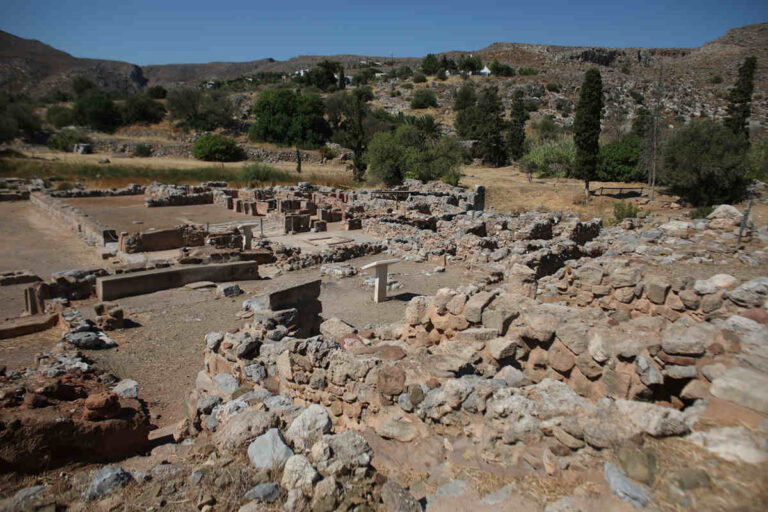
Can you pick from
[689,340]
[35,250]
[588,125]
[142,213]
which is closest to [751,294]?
[689,340]

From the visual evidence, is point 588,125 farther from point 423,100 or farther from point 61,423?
point 423,100

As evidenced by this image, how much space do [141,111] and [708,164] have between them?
68174mm

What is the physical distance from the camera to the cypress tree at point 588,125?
3153cm

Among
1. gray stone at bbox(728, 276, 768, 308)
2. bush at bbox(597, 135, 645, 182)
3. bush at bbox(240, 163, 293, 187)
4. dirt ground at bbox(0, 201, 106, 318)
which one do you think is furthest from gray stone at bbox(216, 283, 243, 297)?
bush at bbox(597, 135, 645, 182)

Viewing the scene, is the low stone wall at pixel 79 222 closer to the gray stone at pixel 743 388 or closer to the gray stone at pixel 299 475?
the gray stone at pixel 299 475

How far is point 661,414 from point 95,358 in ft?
30.6

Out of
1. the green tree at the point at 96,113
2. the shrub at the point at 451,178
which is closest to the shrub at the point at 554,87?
the shrub at the point at 451,178

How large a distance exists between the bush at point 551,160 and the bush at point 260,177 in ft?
72.2

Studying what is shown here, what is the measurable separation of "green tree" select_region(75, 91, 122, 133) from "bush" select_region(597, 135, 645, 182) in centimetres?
6195

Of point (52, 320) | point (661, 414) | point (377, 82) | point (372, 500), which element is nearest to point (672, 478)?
point (661, 414)

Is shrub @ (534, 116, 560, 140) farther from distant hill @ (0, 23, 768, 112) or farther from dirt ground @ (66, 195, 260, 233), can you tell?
dirt ground @ (66, 195, 260, 233)

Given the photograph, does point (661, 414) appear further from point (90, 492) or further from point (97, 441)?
point (97, 441)

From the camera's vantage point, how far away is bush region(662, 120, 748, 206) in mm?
26797

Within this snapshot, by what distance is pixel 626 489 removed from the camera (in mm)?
3285
